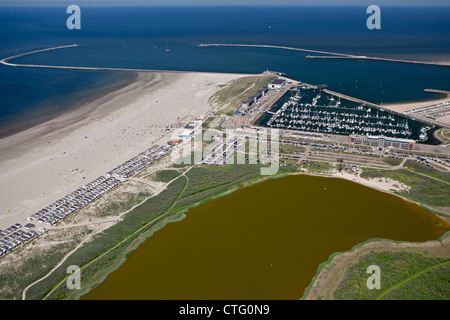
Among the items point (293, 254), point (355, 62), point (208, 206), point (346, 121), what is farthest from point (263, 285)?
point (355, 62)

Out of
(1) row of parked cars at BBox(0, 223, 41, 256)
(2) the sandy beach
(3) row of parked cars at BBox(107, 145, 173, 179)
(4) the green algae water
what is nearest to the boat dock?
(4) the green algae water

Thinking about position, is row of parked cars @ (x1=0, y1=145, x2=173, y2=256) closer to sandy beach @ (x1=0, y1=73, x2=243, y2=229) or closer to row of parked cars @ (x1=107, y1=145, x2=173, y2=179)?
row of parked cars @ (x1=107, y1=145, x2=173, y2=179)

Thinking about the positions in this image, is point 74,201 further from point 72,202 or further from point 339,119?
point 339,119

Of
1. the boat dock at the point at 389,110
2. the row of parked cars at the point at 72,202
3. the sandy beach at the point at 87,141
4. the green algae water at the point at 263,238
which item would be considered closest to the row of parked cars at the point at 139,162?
the row of parked cars at the point at 72,202

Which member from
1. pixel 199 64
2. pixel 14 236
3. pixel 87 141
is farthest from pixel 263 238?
pixel 199 64

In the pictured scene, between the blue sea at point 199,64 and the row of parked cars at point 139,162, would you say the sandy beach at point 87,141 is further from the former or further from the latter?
the blue sea at point 199,64

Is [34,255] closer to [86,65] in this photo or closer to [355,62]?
[86,65]
